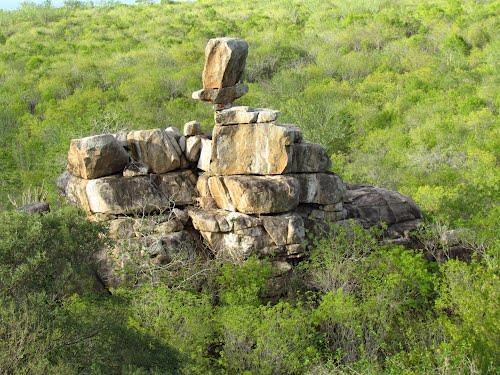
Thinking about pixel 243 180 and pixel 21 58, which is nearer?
pixel 243 180

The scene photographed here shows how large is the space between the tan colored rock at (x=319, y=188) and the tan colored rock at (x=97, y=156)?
18.7 ft

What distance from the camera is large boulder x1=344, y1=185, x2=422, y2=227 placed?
74.4ft

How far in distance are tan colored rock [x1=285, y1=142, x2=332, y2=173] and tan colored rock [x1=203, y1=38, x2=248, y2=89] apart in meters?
3.20

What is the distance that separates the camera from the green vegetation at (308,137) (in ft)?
47.2

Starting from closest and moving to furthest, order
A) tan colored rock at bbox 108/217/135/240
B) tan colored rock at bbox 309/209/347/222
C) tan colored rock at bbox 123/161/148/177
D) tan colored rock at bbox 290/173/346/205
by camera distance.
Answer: tan colored rock at bbox 108/217/135/240 → tan colored rock at bbox 123/161/148/177 → tan colored rock at bbox 290/173/346/205 → tan colored rock at bbox 309/209/347/222

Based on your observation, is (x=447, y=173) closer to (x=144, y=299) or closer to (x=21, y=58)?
(x=144, y=299)

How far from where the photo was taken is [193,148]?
21.7 meters

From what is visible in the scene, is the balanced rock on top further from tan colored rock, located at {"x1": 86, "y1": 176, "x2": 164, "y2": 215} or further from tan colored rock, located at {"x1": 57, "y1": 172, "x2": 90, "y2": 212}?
tan colored rock, located at {"x1": 57, "y1": 172, "x2": 90, "y2": 212}

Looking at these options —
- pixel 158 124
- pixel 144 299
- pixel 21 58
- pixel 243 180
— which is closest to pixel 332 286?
pixel 243 180

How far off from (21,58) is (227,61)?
49435 millimetres

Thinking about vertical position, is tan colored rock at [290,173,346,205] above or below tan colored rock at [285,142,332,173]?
below

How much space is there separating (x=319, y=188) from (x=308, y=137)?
21.9 metres

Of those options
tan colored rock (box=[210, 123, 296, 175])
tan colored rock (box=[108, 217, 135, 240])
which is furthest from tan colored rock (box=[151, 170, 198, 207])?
tan colored rock (box=[108, 217, 135, 240])

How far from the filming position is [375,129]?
47.8m
